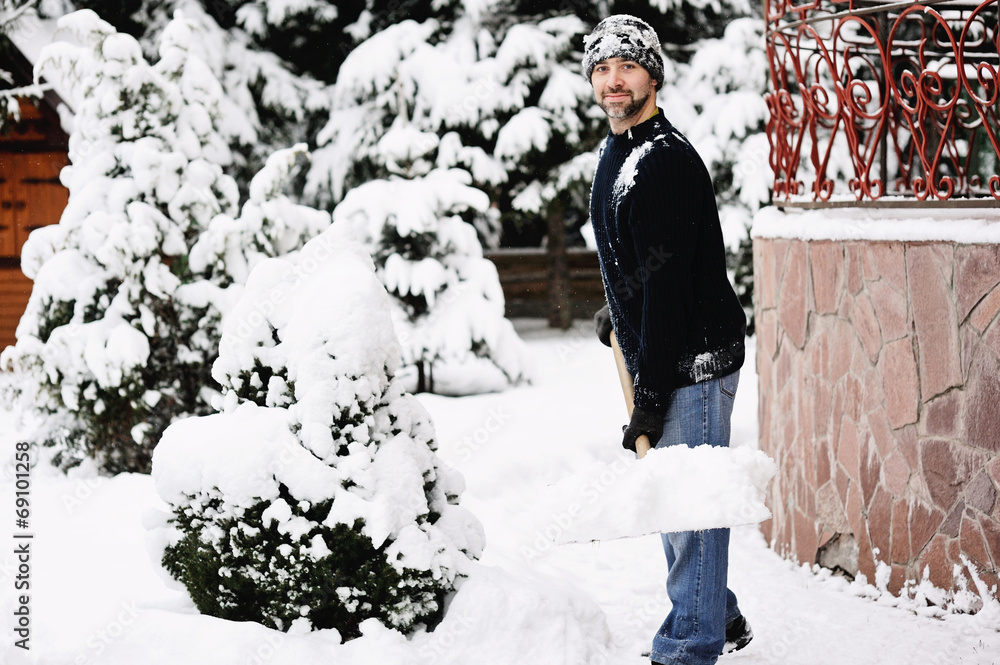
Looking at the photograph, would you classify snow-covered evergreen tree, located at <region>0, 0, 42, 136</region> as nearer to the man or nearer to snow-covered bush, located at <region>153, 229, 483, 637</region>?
snow-covered bush, located at <region>153, 229, 483, 637</region>

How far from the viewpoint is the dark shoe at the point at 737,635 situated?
349 cm

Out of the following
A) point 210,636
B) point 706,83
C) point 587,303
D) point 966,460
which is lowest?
point 587,303

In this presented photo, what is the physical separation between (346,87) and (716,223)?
8599 millimetres

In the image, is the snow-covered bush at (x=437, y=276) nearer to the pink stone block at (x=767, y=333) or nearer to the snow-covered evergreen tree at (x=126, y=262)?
the snow-covered evergreen tree at (x=126, y=262)

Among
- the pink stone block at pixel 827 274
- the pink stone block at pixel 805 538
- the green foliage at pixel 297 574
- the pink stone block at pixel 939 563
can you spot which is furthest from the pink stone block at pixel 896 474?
the green foliage at pixel 297 574

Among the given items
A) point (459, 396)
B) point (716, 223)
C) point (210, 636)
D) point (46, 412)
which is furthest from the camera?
point (459, 396)

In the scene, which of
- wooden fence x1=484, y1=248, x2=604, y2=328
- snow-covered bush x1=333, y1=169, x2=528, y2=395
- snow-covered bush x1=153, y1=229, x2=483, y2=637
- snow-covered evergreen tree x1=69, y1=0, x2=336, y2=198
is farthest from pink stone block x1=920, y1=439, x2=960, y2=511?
wooden fence x1=484, y1=248, x2=604, y2=328

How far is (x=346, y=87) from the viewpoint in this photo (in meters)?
10.8

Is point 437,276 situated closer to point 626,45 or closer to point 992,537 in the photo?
point 992,537

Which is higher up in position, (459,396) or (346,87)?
(346,87)

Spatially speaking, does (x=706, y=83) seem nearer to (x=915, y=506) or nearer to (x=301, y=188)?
(x=301, y=188)

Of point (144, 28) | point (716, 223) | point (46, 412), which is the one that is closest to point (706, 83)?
point (144, 28)

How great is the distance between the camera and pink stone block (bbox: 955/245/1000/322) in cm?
347

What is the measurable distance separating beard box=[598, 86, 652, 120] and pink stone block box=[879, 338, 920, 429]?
1.72m
